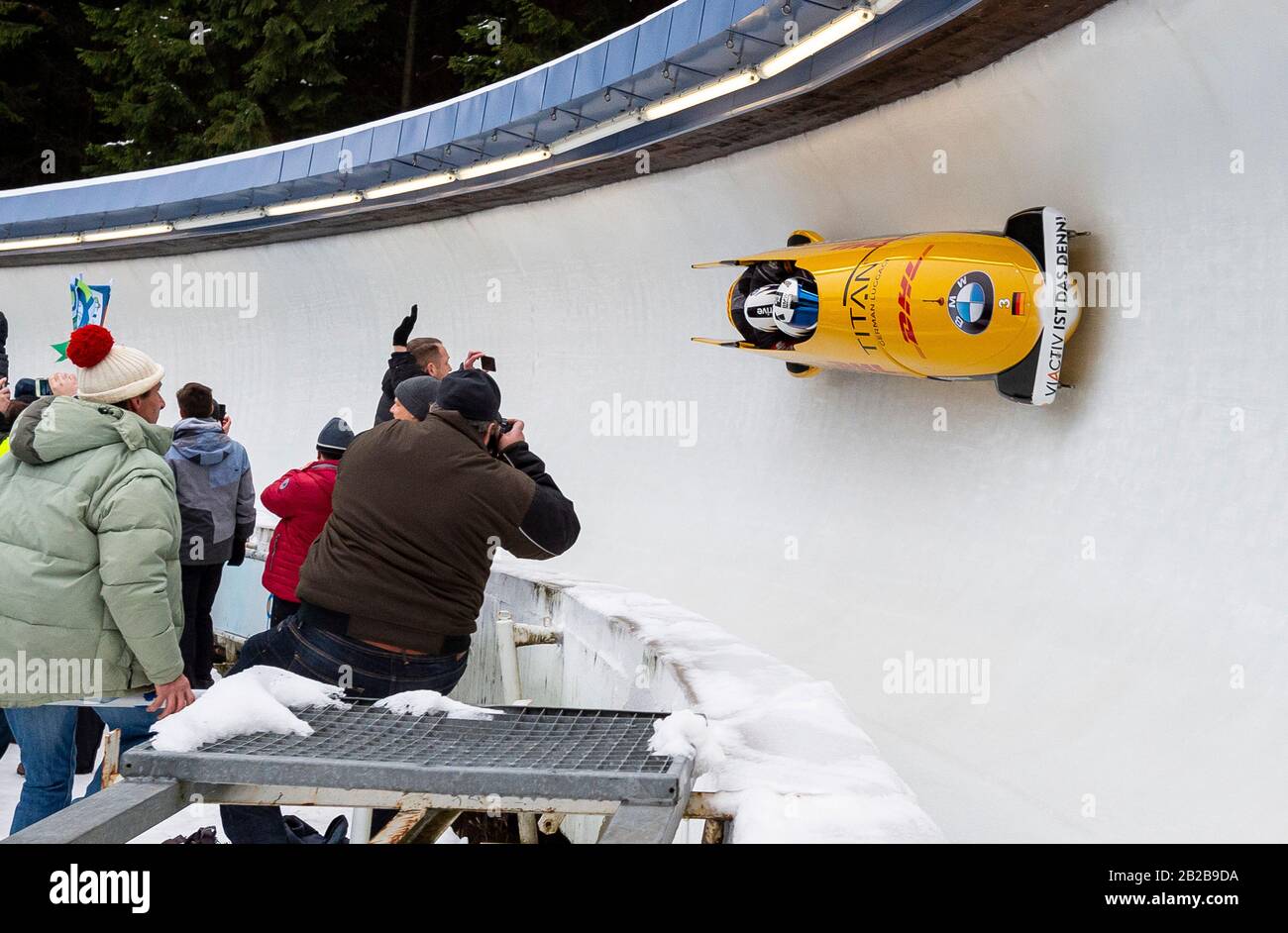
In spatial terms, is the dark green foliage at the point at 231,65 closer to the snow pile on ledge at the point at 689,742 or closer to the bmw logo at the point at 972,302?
the bmw logo at the point at 972,302

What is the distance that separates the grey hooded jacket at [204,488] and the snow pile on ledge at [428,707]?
236 centimetres

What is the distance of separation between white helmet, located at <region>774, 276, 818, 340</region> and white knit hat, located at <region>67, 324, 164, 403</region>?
8.55 ft

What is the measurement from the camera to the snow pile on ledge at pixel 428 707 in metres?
2.01

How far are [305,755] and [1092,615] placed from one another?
8.52 ft

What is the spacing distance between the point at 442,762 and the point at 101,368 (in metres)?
1.65

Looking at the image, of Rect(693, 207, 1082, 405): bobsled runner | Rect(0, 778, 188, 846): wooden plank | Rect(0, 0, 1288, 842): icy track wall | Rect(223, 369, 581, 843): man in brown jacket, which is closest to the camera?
Rect(0, 778, 188, 846): wooden plank

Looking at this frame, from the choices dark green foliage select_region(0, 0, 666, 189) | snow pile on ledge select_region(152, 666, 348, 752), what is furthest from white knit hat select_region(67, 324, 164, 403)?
dark green foliage select_region(0, 0, 666, 189)

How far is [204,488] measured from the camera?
13.7 feet

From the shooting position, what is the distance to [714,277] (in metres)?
6.09

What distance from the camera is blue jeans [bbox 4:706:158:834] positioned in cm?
274

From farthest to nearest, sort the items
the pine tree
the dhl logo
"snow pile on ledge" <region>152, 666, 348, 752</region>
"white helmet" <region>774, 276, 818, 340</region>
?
the pine tree → "white helmet" <region>774, 276, 818, 340</region> → the dhl logo → "snow pile on ledge" <region>152, 666, 348, 752</region>

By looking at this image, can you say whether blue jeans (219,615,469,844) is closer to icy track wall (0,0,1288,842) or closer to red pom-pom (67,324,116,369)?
red pom-pom (67,324,116,369)

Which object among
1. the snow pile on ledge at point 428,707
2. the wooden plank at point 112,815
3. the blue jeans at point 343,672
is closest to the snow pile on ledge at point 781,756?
the snow pile on ledge at point 428,707

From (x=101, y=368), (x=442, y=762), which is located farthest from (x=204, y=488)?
(x=442, y=762)
